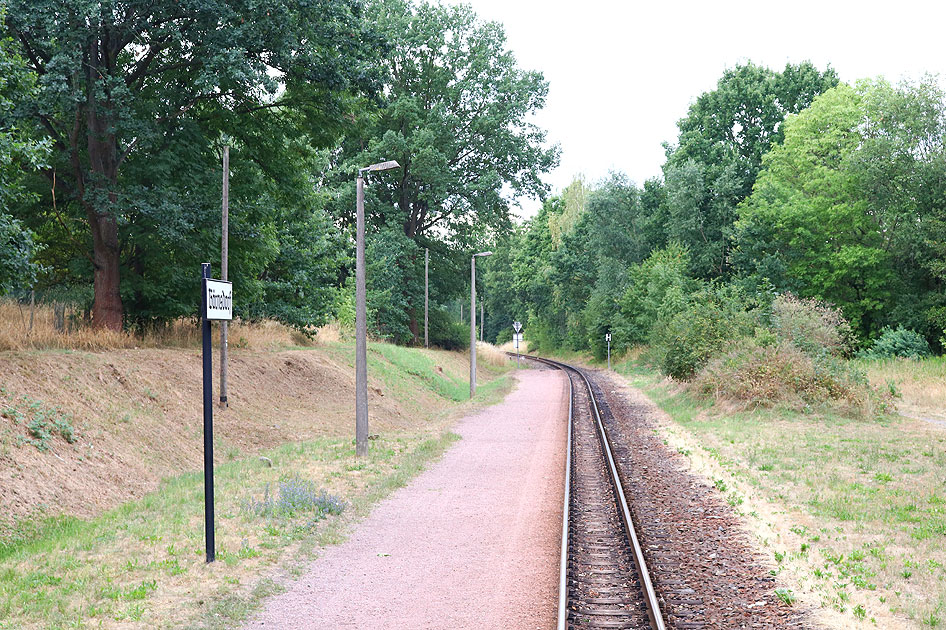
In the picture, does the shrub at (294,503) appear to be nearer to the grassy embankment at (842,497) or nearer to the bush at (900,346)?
the grassy embankment at (842,497)

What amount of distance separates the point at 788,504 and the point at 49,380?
14.0 metres

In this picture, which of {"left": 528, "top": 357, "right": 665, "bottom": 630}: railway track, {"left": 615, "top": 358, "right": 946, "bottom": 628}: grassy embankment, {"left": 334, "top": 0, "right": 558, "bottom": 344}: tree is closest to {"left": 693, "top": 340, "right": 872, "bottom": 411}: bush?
{"left": 615, "top": 358, "right": 946, "bottom": 628}: grassy embankment

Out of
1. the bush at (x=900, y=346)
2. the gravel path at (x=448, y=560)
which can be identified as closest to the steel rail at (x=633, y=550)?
the gravel path at (x=448, y=560)

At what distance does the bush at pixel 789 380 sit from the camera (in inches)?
861

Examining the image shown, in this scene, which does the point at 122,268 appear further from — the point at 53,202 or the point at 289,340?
the point at 289,340

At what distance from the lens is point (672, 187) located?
50.3 meters

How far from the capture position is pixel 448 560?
359 inches

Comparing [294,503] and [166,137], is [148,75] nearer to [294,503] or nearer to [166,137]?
[166,137]

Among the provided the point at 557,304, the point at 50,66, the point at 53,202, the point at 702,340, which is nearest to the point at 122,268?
the point at 53,202

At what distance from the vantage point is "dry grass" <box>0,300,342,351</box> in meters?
16.8

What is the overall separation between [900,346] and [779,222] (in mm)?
10841

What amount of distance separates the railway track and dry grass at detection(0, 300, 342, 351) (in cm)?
1220

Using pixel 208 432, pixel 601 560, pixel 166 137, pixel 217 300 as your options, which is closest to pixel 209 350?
pixel 217 300

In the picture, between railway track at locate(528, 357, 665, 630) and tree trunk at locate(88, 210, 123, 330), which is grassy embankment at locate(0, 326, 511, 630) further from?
railway track at locate(528, 357, 665, 630)
